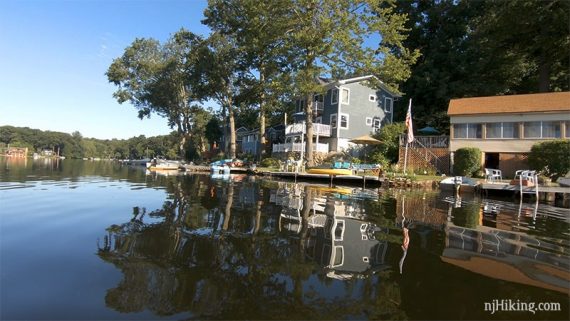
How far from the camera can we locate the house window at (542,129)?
86.0ft

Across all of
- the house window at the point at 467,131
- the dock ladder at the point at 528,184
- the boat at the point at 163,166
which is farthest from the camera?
the boat at the point at 163,166

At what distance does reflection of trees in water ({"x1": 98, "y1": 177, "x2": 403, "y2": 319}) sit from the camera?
452 cm

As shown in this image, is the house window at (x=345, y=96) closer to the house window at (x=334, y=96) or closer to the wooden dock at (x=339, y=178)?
the house window at (x=334, y=96)

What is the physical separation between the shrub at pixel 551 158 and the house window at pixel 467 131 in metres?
4.43

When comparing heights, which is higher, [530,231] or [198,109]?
[198,109]

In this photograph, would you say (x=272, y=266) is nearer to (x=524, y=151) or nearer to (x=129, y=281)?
(x=129, y=281)

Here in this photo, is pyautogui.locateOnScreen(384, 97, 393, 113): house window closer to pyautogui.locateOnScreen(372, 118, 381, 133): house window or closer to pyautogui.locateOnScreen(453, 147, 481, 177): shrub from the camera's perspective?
pyautogui.locateOnScreen(372, 118, 381, 133): house window

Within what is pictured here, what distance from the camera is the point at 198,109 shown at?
5969 centimetres

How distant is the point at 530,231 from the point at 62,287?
36.8 feet

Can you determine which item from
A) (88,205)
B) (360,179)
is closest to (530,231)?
(88,205)

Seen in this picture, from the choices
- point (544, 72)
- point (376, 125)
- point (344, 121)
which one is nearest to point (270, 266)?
point (344, 121)

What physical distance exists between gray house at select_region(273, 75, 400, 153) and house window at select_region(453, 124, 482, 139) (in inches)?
479

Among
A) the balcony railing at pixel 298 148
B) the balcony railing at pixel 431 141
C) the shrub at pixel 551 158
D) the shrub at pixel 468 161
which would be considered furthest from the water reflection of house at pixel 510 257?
the balcony railing at pixel 298 148

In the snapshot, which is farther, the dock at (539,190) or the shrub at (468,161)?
the shrub at (468,161)
